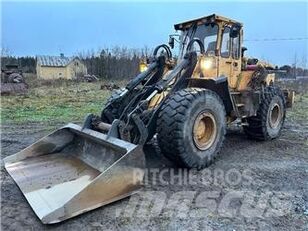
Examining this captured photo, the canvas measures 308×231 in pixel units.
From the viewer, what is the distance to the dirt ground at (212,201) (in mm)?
3254

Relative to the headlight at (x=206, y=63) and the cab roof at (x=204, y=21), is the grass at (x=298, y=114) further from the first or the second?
the headlight at (x=206, y=63)

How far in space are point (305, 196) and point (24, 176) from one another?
343cm

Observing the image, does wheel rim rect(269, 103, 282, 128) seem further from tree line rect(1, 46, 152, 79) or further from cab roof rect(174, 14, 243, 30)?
tree line rect(1, 46, 152, 79)

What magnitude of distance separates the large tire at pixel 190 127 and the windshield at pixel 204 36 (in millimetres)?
1180

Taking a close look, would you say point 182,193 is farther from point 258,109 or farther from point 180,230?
point 258,109

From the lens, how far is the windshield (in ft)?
18.4

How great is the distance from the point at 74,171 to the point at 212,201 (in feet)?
5.72

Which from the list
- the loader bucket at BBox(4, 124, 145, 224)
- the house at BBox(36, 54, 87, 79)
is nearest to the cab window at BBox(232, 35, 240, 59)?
the loader bucket at BBox(4, 124, 145, 224)

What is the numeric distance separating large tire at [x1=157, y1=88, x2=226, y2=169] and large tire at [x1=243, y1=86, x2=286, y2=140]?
191 centimetres

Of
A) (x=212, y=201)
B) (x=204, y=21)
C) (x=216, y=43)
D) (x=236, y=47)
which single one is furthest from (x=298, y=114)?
(x=212, y=201)

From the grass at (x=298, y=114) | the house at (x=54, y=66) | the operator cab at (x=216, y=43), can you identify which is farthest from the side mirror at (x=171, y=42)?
the house at (x=54, y=66)

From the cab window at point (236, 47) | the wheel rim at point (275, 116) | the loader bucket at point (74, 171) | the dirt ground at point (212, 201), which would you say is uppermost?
the cab window at point (236, 47)

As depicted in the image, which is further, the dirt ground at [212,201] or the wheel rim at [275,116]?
the wheel rim at [275,116]

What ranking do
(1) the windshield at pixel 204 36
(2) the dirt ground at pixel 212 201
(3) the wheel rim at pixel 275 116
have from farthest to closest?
(3) the wheel rim at pixel 275 116 → (1) the windshield at pixel 204 36 → (2) the dirt ground at pixel 212 201
